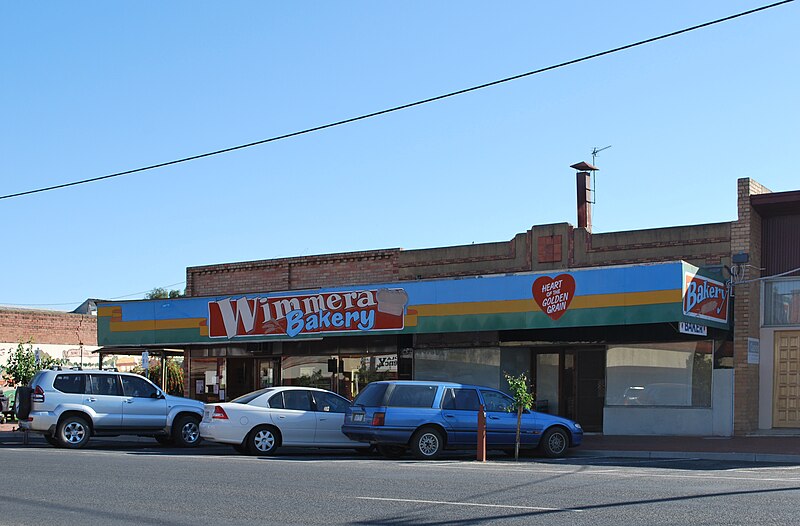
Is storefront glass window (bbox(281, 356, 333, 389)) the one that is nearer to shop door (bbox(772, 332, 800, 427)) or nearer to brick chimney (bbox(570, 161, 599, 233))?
brick chimney (bbox(570, 161, 599, 233))

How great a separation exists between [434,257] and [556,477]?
1427 cm

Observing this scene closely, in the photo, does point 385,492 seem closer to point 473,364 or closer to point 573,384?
point 573,384

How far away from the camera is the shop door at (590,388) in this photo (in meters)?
26.5

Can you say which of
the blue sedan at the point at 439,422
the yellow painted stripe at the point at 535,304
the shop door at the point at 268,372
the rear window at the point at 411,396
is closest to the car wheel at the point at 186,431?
the blue sedan at the point at 439,422

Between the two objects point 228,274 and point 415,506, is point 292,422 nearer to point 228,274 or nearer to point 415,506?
point 415,506

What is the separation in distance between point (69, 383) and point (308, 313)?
23.9 feet

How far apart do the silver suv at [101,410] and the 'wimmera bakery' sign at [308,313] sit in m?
5.04

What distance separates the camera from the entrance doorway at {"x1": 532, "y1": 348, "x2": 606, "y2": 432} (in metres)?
26.5

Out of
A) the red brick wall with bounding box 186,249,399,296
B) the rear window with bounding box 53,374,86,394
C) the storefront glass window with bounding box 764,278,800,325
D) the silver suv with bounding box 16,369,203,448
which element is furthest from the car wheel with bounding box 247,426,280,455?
the storefront glass window with bounding box 764,278,800,325

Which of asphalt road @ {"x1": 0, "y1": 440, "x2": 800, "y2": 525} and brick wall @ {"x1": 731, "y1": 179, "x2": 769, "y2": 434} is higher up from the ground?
brick wall @ {"x1": 731, "y1": 179, "x2": 769, "y2": 434}

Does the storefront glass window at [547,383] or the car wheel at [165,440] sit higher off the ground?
the storefront glass window at [547,383]

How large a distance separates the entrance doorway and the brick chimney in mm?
3355

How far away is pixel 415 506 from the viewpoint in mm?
11422

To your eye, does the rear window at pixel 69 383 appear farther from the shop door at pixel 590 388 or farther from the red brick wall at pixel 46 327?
the red brick wall at pixel 46 327
